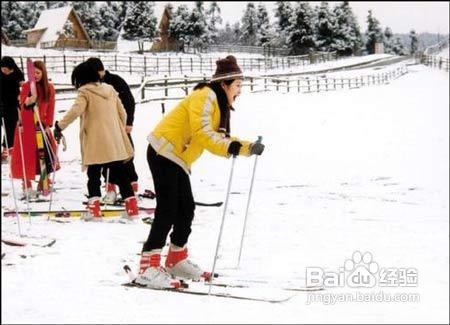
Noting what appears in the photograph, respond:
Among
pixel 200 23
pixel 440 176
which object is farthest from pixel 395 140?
pixel 200 23

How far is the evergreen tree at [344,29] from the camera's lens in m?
58.6

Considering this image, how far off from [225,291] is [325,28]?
55881 millimetres

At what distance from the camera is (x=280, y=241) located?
523 cm

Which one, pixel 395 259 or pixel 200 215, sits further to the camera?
pixel 200 215

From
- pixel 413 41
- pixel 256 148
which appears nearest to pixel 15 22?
pixel 256 148

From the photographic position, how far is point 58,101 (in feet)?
55.7

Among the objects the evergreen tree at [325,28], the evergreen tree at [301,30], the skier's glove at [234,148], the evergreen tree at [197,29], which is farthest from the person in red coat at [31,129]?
the evergreen tree at [325,28]

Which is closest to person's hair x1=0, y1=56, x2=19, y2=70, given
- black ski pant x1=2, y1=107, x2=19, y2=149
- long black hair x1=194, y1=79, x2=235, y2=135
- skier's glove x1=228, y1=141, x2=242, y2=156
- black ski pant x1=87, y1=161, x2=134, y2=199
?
black ski pant x1=2, y1=107, x2=19, y2=149

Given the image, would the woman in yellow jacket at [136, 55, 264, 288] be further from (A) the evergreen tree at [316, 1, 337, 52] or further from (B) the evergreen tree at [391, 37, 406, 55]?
(B) the evergreen tree at [391, 37, 406, 55]

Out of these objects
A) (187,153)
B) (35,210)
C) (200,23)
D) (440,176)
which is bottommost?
(440,176)

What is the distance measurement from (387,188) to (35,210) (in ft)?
18.2

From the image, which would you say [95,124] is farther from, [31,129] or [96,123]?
[31,129]

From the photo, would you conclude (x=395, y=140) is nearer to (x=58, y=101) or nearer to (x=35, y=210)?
(x=58, y=101)

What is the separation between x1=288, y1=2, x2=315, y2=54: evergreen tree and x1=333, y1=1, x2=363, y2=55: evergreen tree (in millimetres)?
5335
